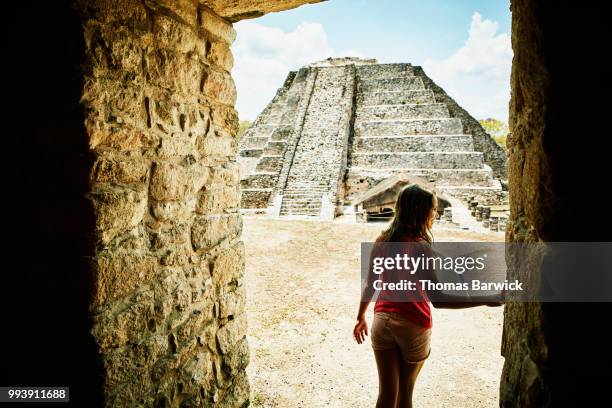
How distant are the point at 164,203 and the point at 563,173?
64.3 inches

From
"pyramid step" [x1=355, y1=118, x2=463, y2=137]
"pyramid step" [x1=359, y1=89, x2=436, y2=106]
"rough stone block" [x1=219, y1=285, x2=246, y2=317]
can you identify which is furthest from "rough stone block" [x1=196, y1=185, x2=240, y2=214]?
"pyramid step" [x1=359, y1=89, x2=436, y2=106]

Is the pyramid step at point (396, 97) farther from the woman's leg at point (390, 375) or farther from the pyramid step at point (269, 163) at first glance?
the woman's leg at point (390, 375)

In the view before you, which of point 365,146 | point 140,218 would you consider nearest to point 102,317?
point 140,218

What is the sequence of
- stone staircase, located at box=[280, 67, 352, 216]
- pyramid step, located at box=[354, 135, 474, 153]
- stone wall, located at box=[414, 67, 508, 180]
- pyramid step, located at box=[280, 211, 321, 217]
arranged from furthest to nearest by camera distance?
1. stone wall, located at box=[414, 67, 508, 180]
2. pyramid step, located at box=[354, 135, 474, 153]
3. stone staircase, located at box=[280, 67, 352, 216]
4. pyramid step, located at box=[280, 211, 321, 217]

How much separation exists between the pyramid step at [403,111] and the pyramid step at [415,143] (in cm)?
194

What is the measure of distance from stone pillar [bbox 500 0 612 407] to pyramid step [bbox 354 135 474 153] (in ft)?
58.2

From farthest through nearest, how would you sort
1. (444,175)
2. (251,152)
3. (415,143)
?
(251,152), (415,143), (444,175)

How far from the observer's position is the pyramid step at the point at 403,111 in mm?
19781

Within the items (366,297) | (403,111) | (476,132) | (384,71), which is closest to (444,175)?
(403,111)

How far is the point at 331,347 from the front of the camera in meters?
3.90

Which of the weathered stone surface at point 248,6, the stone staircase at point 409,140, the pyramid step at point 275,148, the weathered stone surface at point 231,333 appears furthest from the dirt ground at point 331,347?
the pyramid step at point 275,148

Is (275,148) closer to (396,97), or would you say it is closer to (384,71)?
(396,97)

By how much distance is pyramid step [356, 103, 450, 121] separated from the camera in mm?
19781

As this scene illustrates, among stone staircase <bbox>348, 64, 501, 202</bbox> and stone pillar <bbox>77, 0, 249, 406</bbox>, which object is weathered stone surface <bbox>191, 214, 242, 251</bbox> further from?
stone staircase <bbox>348, 64, 501, 202</bbox>
